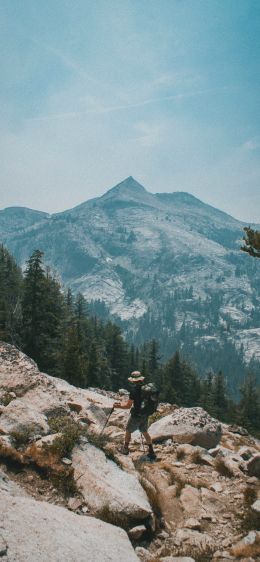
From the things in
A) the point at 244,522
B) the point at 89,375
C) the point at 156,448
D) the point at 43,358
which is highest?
the point at 244,522

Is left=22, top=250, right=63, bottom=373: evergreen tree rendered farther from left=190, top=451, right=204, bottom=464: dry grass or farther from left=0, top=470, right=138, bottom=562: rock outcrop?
left=0, top=470, right=138, bottom=562: rock outcrop

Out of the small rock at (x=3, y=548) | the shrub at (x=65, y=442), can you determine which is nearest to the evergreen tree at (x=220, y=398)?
the shrub at (x=65, y=442)

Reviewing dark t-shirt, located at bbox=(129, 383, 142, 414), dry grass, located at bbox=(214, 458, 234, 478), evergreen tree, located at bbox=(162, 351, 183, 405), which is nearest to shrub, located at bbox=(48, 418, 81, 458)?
dark t-shirt, located at bbox=(129, 383, 142, 414)

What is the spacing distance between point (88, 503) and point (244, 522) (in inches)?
138

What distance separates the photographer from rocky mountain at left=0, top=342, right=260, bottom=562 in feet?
19.5

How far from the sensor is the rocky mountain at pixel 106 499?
5.94m

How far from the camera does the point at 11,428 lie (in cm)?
932

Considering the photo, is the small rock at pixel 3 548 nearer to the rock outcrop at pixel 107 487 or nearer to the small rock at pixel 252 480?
the rock outcrop at pixel 107 487

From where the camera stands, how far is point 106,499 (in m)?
7.75

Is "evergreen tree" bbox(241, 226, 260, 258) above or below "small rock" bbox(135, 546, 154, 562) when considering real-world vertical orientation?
above

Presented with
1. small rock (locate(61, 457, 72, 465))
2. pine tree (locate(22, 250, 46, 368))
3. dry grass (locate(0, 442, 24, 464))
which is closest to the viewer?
dry grass (locate(0, 442, 24, 464))

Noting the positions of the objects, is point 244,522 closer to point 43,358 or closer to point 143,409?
point 143,409

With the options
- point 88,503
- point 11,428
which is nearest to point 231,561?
point 88,503

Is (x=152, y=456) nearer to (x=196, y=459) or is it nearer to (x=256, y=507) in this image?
(x=196, y=459)
